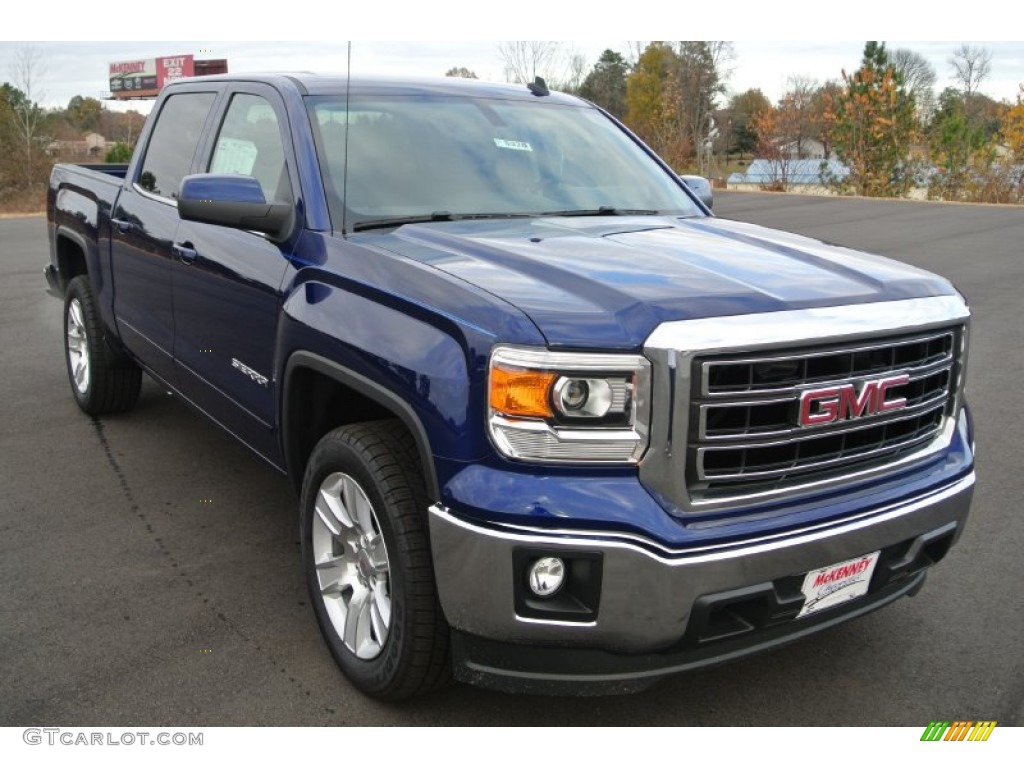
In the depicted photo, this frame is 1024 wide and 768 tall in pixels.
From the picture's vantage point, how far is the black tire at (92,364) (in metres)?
5.84

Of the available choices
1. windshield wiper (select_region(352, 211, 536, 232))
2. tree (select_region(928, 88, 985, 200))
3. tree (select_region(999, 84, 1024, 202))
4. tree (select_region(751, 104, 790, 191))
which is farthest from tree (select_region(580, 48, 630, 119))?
windshield wiper (select_region(352, 211, 536, 232))

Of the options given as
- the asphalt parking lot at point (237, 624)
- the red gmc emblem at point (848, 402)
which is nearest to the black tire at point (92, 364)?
the asphalt parking lot at point (237, 624)

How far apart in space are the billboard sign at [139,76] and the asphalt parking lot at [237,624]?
6948 centimetres

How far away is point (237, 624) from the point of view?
355cm

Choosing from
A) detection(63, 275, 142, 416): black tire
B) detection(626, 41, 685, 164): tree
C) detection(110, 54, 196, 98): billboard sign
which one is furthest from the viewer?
detection(110, 54, 196, 98): billboard sign

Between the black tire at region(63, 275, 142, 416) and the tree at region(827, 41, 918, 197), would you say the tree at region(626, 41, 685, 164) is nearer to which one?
the tree at region(827, 41, 918, 197)

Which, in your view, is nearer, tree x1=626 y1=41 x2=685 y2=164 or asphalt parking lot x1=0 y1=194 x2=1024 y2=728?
asphalt parking lot x1=0 y1=194 x2=1024 y2=728

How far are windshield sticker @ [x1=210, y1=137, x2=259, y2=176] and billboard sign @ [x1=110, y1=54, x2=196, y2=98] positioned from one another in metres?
69.9

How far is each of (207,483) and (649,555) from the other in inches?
126

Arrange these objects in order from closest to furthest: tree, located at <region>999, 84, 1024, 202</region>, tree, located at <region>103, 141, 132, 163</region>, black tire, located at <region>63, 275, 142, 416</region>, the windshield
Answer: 1. the windshield
2. black tire, located at <region>63, 275, 142, 416</region>
3. tree, located at <region>999, 84, 1024, 202</region>
4. tree, located at <region>103, 141, 132, 163</region>

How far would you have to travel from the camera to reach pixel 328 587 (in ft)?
10.6

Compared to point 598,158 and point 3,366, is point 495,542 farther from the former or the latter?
point 3,366

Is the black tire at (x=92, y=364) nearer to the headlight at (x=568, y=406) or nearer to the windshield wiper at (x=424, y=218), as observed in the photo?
the windshield wiper at (x=424, y=218)

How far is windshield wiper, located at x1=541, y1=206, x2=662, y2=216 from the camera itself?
3.87 metres
